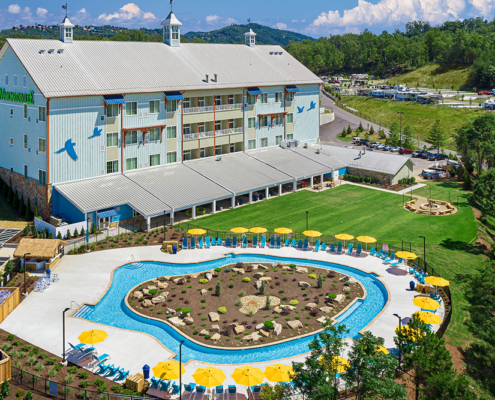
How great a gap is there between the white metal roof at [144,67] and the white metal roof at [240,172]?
9660 millimetres

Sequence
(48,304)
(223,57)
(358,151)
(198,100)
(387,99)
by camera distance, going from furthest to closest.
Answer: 1. (387,99)
2. (358,151)
3. (223,57)
4. (198,100)
5. (48,304)

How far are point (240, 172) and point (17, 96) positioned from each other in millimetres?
27357

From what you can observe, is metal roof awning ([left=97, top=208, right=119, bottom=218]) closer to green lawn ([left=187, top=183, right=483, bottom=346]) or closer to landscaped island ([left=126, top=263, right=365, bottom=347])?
green lawn ([left=187, top=183, right=483, bottom=346])

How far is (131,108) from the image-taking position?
187ft

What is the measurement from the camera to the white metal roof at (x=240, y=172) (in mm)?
61306

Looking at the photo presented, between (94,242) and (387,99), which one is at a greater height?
(387,99)

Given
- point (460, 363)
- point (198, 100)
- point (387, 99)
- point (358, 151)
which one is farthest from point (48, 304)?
point (387, 99)

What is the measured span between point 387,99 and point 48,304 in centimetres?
12956

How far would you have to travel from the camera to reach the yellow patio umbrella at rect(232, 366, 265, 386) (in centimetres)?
2595

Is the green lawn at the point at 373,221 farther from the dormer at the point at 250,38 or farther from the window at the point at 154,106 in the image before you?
the dormer at the point at 250,38

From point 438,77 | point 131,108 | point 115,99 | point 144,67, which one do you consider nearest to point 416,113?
point 438,77

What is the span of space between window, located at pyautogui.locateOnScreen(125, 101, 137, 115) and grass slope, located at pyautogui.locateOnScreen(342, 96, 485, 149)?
71.2m

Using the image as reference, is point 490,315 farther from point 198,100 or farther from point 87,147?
point 198,100

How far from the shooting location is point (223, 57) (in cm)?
7175
